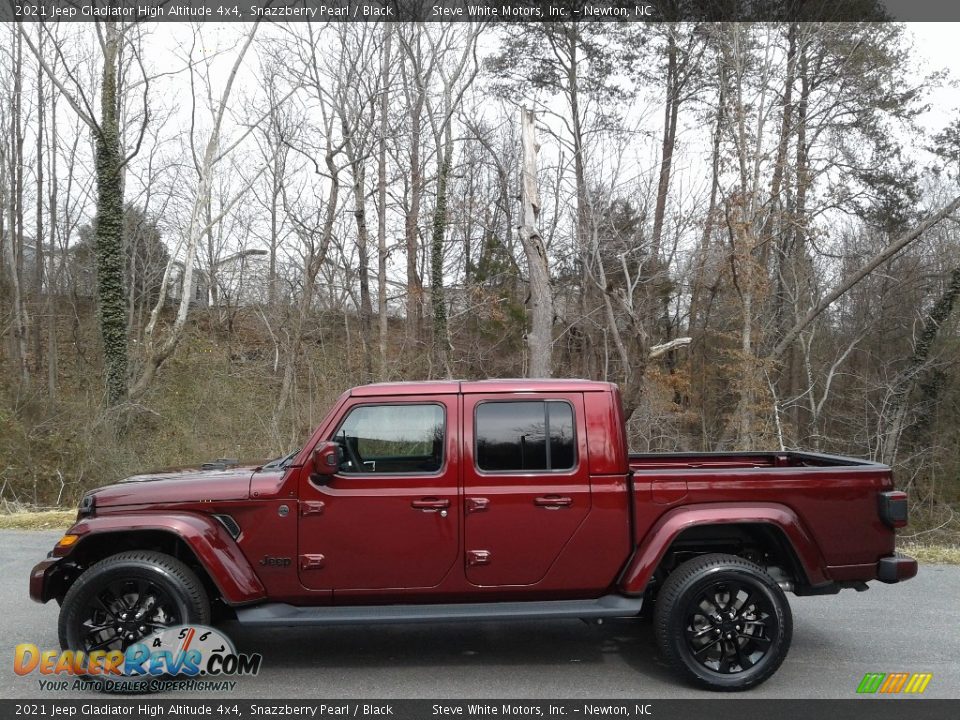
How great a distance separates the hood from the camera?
4949mm

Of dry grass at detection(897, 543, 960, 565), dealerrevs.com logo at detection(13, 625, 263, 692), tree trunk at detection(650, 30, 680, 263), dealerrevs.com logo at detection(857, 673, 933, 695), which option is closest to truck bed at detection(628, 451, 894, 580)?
dealerrevs.com logo at detection(857, 673, 933, 695)

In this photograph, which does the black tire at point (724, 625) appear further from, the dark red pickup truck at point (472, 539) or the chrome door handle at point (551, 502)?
the chrome door handle at point (551, 502)

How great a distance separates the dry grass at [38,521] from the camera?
1001 cm

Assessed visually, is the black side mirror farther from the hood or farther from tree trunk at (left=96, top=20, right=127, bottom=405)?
tree trunk at (left=96, top=20, right=127, bottom=405)

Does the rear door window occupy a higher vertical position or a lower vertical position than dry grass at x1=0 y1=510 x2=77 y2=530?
higher

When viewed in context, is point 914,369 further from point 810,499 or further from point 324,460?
point 324,460

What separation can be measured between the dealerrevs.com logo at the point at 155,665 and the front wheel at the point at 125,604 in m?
0.05

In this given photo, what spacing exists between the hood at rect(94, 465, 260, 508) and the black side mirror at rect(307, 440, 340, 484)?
44 centimetres

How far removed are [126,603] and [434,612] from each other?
1862mm

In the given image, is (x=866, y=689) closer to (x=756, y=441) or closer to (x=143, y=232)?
(x=756, y=441)

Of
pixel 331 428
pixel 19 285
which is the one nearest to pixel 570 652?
pixel 331 428

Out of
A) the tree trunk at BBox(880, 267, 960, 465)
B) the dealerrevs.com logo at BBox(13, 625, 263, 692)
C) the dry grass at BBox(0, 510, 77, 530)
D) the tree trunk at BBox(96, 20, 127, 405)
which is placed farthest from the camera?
the tree trunk at BBox(880, 267, 960, 465)

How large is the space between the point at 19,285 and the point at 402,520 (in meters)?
26.8

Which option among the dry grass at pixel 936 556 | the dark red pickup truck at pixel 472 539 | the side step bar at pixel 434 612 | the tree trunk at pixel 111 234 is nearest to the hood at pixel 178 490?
the dark red pickup truck at pixel 472 539
